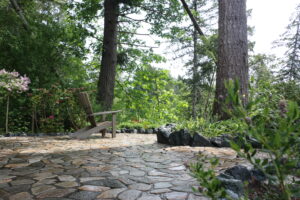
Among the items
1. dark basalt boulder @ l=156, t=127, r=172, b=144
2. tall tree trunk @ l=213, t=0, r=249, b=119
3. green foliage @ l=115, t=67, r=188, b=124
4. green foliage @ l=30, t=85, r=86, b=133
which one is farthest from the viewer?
green foliage @ l=115, t=67, r=188, b=124

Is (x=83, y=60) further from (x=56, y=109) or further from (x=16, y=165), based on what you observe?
(x=16, y=165)

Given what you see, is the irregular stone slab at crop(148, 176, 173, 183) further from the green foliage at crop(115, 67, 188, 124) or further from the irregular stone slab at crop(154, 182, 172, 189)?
the green foliage at crop(115, 67, 188, 124)

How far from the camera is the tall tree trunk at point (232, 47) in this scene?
569 cm

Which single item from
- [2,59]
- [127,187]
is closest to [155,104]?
[2,59]

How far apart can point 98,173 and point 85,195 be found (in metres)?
0.67

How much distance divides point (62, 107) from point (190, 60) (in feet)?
31.1

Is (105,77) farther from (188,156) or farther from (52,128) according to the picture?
(188,156)

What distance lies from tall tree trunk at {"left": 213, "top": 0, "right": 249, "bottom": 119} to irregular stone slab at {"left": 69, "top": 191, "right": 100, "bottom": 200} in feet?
14.2

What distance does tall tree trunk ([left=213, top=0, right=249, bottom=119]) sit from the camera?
5691 mm

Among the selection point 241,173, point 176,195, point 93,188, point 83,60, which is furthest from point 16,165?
point 83,60

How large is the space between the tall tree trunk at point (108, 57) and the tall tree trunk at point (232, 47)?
151 inches

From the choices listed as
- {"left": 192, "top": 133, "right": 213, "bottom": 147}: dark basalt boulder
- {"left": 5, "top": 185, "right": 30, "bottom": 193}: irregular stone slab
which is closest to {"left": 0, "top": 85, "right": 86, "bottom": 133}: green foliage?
{"left": 192, "top": 133, "right": 213, "bottom": 147}: dark basalt boulder

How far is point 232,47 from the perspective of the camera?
5.73m

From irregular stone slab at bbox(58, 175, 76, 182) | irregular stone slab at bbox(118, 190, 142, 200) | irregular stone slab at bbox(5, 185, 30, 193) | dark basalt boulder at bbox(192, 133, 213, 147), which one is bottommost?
irregular stone slab at bbox(118, 190, 142, 200)
